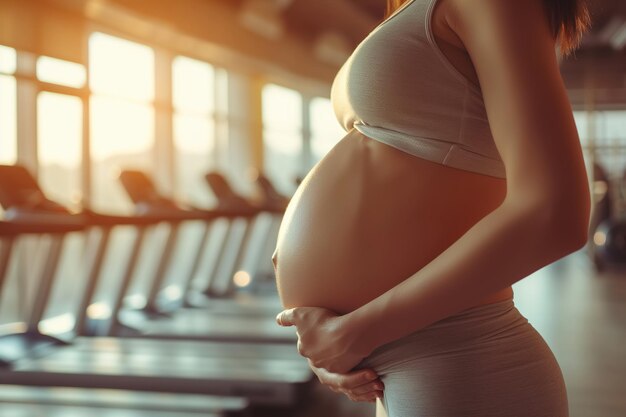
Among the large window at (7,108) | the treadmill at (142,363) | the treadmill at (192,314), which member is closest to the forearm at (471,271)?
the treadmill at (142,363)

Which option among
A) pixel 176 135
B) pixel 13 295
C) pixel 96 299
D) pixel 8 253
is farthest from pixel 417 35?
pixel 176 135

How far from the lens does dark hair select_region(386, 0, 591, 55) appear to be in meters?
0.73

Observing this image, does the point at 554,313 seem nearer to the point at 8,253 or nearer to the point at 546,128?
the point at 8,253

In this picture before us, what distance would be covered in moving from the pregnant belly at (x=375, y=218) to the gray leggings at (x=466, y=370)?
2.8 inches

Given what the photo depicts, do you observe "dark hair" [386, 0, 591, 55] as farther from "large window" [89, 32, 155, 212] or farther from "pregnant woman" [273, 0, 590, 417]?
"large window" [89, 32, 155, 212]

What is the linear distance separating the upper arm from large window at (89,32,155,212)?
6.42 m

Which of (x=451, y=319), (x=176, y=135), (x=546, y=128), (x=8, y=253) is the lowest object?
(x=451, y=319)

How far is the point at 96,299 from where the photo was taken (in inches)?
308

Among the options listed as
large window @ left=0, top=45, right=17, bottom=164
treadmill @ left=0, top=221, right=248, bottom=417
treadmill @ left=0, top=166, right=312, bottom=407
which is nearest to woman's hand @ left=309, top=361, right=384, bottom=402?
treadmill @ left=0, top=221, right=248, bottom=417

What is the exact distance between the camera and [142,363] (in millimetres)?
3754

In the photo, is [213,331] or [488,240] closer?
[488,240]

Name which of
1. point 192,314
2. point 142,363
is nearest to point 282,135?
point 192,314

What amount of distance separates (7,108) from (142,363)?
3.25 meters

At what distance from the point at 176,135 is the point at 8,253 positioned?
15.8ft
